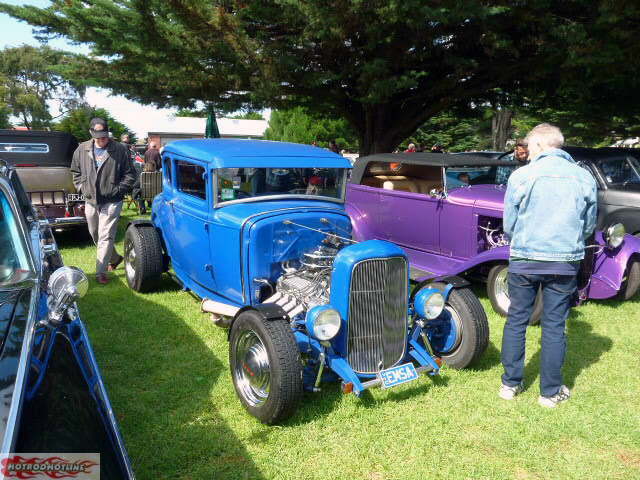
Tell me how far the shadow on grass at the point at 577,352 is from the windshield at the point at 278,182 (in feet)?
7.69

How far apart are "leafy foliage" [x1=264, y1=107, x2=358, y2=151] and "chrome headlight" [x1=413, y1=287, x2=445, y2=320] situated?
35.0 m

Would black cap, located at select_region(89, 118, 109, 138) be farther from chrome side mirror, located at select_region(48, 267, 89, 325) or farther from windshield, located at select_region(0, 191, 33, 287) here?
chrome side mirror, located at select_region(48, 267, 89, 325)

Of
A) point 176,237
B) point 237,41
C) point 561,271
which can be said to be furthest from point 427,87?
point 561,271

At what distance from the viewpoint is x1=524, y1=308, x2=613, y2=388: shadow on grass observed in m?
4.16

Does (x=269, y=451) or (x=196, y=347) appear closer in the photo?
(x=269, y=451)

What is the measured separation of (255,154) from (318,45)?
6024 mm

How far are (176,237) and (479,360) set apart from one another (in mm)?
3255

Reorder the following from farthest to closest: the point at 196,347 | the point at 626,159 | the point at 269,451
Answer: the point at 626,159, the point at 196,347, the point at 269,451

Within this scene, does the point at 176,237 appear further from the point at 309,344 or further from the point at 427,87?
the point at 427,87

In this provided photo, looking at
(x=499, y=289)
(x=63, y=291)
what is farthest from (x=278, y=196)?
(x=499, y=289)

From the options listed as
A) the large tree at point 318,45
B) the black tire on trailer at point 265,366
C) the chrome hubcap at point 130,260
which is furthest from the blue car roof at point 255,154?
the large tree at point 318,45

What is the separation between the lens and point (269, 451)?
3.09 metres

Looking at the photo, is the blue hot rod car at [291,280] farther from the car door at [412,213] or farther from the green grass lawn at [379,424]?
the car door at [412,213]

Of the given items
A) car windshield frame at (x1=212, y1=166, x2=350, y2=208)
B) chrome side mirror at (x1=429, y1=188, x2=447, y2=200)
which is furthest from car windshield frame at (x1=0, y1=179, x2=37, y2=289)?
chrome side mirror at (x1=429, y1=188, x2=447, y2=200)
